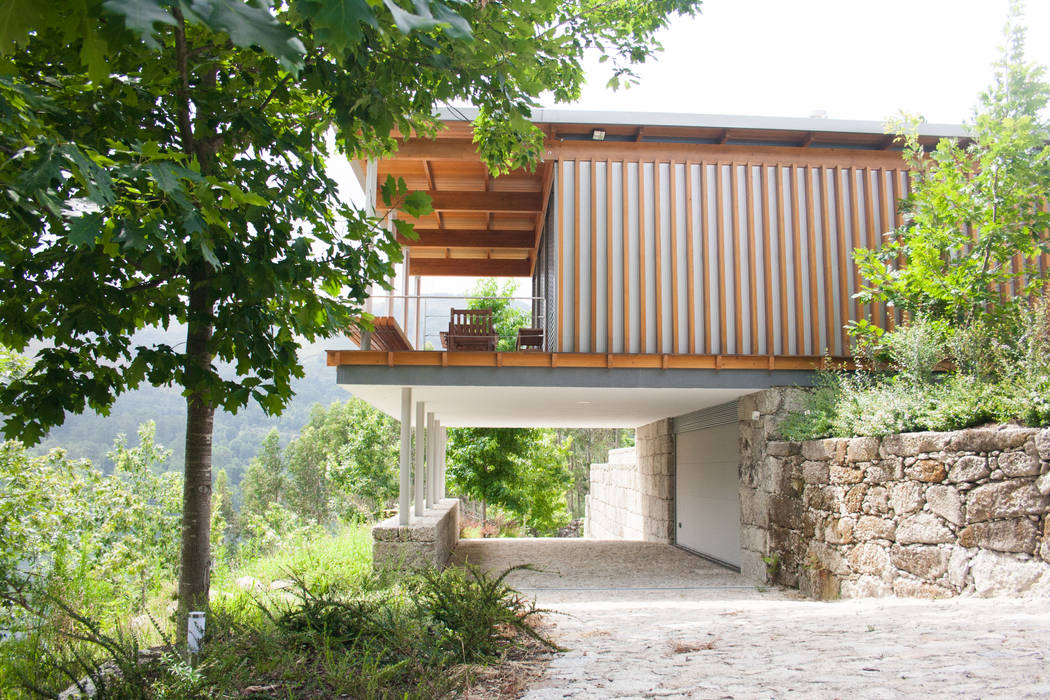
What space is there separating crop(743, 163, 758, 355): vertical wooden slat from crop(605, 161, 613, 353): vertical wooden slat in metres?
1.79

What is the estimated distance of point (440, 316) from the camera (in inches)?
476

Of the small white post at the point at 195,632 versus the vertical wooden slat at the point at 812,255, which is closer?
the small white post at the point at 195,632

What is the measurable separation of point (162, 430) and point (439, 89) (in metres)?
73.4

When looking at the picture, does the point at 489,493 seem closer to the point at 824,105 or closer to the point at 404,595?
the point at 824,105

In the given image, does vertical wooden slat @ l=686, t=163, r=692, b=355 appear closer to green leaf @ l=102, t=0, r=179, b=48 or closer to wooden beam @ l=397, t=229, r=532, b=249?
wooden beam @ l=397, t=229, r=532, b=249

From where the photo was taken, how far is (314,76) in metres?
3.02

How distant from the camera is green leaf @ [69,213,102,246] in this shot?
1.97 m

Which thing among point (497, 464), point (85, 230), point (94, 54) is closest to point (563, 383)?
point (85, 230)

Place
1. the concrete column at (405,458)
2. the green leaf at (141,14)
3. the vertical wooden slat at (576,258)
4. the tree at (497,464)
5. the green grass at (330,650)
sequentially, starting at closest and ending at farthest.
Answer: the green leaf at (141,14), the green grass at (330,650), the concrete column at (405,458), the vertical wooden slat at (576,258), the tree at (497,464)

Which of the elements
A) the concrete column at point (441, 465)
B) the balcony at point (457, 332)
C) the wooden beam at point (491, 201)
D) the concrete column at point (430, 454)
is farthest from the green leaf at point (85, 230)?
the concrete column at point (441, 465)

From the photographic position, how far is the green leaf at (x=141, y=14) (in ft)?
4.23

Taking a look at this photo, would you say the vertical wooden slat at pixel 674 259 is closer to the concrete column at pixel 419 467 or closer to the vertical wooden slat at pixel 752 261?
the vertical wooden slat at pixel 752 261

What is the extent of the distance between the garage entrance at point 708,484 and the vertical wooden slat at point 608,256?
2292 mm

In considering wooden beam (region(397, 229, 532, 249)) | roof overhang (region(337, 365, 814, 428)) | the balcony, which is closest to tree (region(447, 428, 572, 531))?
wooden beam (region(397, 229, 532, 249))
